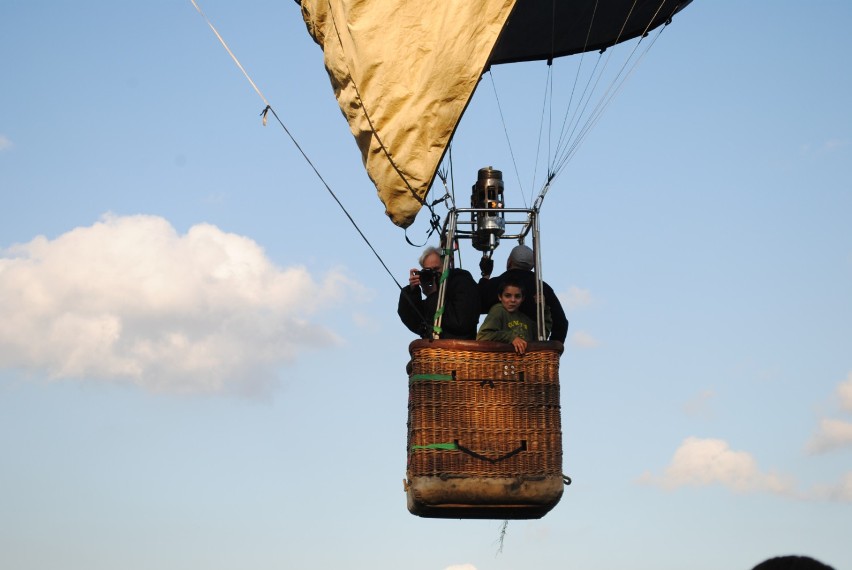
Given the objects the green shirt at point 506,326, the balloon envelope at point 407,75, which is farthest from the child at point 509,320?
the balloon envelope at point 407,75

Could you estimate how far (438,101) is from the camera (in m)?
6.85

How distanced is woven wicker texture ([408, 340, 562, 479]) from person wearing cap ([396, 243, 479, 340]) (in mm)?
214

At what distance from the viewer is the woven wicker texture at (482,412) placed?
6.40 meters

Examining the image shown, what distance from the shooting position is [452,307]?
6645 millimetres

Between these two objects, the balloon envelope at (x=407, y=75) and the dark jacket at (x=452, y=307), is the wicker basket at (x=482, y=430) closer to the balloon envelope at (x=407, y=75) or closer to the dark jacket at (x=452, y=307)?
the dark jacket at (x=452, y=307)

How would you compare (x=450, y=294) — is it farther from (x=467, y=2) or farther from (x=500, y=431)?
(x=467, y=2)

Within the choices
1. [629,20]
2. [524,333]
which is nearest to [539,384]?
[524,333]

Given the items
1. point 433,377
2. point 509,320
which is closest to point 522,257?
point 509,320

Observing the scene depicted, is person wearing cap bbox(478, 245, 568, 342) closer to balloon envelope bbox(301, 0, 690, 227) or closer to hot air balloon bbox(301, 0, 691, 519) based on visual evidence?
hot air balloon bbox(301, 0, 691, 519)

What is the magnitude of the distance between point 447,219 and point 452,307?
A: 0.51 meters

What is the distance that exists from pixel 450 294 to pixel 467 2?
1636 mm

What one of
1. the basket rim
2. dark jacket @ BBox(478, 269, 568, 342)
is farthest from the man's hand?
the basket rim

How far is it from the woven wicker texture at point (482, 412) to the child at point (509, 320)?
13cm

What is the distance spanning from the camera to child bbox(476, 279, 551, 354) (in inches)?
261
